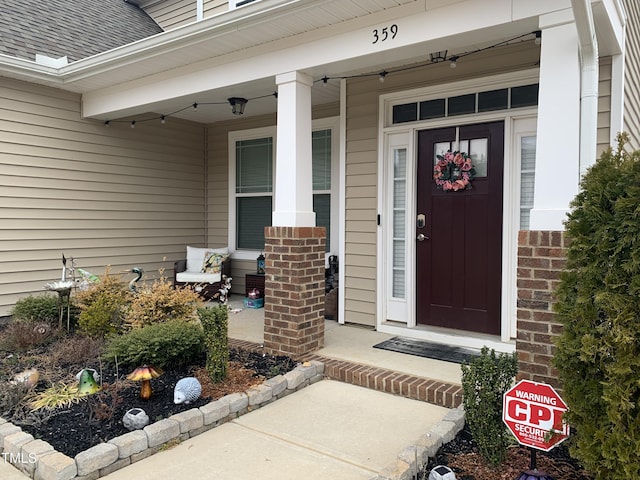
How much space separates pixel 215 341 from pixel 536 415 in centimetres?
206

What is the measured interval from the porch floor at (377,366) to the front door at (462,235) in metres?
0.71

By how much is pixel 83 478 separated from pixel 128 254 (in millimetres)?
4545

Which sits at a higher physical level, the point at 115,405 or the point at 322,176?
the point at 322,176

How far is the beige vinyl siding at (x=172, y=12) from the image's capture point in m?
7.16

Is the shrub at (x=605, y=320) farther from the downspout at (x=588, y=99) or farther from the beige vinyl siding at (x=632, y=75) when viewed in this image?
the beige vinyl siding at (x=632, y=75)

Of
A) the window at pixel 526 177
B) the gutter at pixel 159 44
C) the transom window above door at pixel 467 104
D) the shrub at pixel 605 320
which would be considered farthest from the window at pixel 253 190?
the shrub at pixel 605 320

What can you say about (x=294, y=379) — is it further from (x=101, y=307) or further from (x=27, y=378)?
A: (x=101, y=307)

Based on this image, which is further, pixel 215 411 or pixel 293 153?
pixel 293 153

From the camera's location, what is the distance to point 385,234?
4789mm

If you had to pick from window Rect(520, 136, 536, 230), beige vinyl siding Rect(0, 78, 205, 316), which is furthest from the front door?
beige vinyl siding Rect(0, 78, 205, 316)

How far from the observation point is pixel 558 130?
2.74 m

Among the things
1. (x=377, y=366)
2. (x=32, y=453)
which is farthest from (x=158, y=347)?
(x=377, y=366)

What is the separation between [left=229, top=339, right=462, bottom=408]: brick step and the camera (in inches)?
123

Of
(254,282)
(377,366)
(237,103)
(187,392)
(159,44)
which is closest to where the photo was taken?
(187,392)
